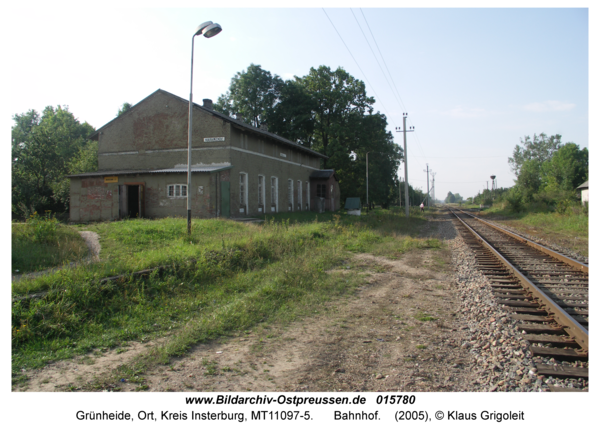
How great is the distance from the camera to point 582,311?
5316mm

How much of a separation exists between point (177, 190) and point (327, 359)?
18.2m

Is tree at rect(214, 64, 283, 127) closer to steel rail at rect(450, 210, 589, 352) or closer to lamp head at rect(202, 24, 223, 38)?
lamp head at rect(202, 24, 223, 38)

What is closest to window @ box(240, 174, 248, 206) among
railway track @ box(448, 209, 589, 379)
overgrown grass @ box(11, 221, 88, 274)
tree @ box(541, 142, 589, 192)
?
overgrown grass @ box(11, 221, 88, 274)

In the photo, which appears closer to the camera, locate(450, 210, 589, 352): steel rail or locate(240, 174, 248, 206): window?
locate(450, 210, 589, 352): steel rail

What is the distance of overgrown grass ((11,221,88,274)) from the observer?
7.68 metres

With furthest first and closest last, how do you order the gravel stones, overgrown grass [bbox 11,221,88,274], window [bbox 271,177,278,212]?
1. window [bbox 271,177,278,212]
2. overgrown grass [bbox 11,221,88,274]
3. the gravel stones

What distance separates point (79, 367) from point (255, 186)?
2050cm

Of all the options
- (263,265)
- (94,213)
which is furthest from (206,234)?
(94,213)

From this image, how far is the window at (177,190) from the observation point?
20312 millimetres

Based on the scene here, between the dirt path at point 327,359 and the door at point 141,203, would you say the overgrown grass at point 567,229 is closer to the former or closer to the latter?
the dirt path at point 327,359

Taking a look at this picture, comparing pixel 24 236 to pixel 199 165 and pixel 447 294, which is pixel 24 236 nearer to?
pixel 447 294

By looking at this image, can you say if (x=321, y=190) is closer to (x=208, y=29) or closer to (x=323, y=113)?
(x=323, y=113)

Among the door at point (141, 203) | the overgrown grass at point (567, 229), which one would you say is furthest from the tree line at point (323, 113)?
the door at point (141, 203)

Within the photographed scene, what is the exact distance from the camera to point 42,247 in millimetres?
8938
